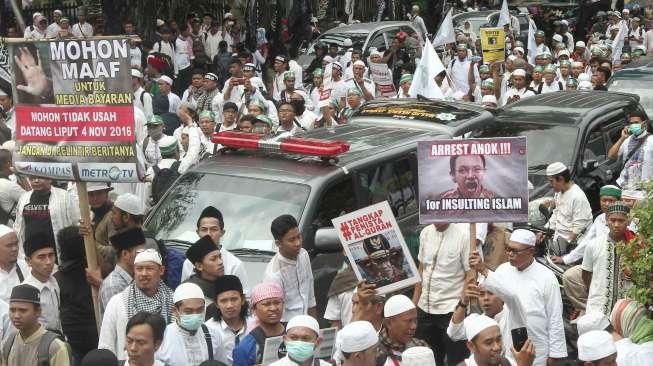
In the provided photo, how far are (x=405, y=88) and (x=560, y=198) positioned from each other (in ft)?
19.4

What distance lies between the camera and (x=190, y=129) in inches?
518

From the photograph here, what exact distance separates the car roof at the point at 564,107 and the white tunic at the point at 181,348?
7.00 m

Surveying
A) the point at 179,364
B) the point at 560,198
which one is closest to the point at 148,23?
the point at 560,198

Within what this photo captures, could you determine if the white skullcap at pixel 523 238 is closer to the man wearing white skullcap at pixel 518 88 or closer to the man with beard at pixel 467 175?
the man with beard at pixel 467 175

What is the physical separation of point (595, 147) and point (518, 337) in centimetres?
645

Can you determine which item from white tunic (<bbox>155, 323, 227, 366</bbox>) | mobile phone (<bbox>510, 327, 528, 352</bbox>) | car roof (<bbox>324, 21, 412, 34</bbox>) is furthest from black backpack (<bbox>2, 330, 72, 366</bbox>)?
car roof (<bbox>324, 21, 412, 34</bbox>)

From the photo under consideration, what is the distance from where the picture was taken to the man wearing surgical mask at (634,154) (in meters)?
12.7

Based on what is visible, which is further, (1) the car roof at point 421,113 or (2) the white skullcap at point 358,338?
(1) the car roof at point 421,113

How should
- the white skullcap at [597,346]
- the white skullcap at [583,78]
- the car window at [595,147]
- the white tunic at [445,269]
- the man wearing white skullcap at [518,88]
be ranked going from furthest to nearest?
1. the white skullcap at [583,78]
2. the man wearing white skullcap at [518,88]
3. the car window at [595,147]
4. the white tunic at [445,269]
5. the white skullcap at [597,346]

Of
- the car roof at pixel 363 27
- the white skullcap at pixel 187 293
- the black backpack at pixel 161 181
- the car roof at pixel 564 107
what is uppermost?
the white skullcap at pixel 187 293

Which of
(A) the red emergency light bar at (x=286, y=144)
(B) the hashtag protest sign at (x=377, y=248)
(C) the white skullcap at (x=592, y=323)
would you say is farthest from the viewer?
(A) the red emergency light bar at (x=286, y=144)

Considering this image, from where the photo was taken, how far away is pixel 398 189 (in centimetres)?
1012

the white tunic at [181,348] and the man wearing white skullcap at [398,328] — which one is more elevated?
the man wearing white skullcap at [398,328]

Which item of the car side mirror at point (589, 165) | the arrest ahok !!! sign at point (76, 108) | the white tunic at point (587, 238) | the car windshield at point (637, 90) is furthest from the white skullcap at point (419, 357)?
the car windshield at point (637, 90)
